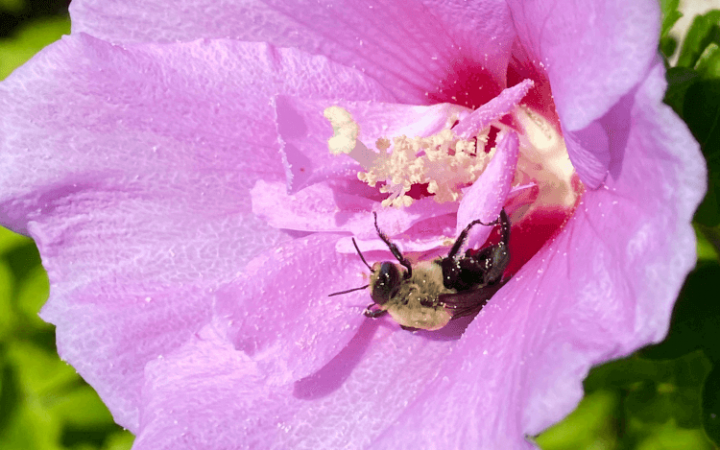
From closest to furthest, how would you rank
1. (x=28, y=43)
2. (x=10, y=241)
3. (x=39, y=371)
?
(x=39, y=371) → (x=10, y=241) → (x=28, y=43)

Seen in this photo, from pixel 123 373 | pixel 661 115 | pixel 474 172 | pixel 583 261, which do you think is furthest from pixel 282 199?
pixel 661 115

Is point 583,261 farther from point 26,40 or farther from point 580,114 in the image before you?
point 26,40

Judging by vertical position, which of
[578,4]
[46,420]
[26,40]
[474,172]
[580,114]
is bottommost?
[46,420]

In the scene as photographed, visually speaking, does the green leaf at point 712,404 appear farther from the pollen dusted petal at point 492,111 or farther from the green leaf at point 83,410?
the green leaf at point 83,410

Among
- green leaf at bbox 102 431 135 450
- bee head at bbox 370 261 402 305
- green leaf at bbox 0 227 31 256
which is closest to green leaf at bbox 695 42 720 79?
bee head at bbox 370 261 402 305

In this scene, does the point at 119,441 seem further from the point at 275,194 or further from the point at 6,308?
the point at 275,194

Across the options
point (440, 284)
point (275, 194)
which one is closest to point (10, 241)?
point (275, 194)

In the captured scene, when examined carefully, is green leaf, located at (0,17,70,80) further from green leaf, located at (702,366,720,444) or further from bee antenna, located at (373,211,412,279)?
green leaf, located at (702,366,720,444)
